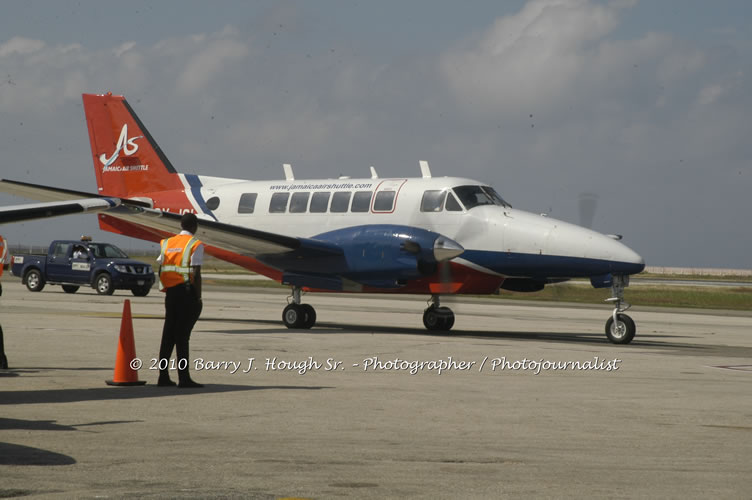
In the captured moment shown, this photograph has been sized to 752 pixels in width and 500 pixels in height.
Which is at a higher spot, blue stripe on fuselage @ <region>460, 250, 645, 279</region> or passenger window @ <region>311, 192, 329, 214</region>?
passenger window @ <region>311, 192, 329, 214</region>

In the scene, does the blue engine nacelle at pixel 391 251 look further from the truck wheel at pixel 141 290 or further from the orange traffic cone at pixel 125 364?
the truck wheel at pixel 141 290

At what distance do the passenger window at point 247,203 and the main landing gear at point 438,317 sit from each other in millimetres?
5108

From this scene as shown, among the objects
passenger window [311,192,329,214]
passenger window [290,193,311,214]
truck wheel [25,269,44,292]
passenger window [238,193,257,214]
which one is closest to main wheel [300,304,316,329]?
passenger window [311,192,329,214]

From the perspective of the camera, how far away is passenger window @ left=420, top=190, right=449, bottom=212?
21000 mm

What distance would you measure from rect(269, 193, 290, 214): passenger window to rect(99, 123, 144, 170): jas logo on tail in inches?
203

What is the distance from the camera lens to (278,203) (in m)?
23.4

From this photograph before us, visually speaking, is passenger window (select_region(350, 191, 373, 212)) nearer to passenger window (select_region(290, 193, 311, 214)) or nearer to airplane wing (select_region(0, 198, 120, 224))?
passenger window (select_region(290, 193, 311, 214))

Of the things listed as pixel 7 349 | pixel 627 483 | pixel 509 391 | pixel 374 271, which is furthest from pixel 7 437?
A: pixel 374 271

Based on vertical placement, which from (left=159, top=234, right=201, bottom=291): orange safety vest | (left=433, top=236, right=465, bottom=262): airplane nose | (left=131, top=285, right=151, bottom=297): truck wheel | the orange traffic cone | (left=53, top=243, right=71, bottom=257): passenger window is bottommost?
(left=131, top=285, right=151, bottom=297): truck wheel

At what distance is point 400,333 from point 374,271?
5.07 feet

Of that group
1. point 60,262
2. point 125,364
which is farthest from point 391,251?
point 60,262

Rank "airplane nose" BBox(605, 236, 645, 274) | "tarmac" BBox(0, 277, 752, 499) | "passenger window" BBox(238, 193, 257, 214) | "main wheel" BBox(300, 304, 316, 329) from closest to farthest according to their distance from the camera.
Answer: "tarmac" BBox(0, 277, 752, 499)
"airplane nose" BBox(605, 236, 645, 274)
"main wheel" BBox(300, 304, 316, 329)
"passenger window" BBox(238, 193, 257, 214)

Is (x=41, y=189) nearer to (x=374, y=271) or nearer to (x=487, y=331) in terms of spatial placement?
(x=374, y=271)

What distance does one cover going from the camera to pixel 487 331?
911 inches
